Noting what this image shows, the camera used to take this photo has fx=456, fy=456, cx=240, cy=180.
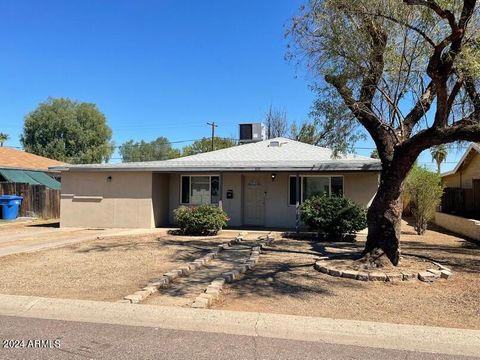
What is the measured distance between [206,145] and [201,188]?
29.7 meters

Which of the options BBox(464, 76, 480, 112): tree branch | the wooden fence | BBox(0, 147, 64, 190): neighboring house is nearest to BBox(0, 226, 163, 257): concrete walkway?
the wooden fence

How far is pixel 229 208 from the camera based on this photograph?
1936 centimetres

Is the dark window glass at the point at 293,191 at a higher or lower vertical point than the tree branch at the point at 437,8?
lower

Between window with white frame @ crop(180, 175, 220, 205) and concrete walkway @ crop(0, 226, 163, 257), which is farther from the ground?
window with white frame @ crop(180, 175, 220, 205)

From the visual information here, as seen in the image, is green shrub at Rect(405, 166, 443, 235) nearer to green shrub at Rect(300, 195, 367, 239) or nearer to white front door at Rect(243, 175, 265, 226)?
green shrub at Rect(300, 195, 367, 239)

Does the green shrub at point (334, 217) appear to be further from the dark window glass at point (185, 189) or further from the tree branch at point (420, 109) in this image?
the dark window glass at point (185, 189)

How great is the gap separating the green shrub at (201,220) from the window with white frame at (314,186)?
3749mm

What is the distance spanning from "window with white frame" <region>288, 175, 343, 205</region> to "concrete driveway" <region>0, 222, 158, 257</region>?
5795 mm

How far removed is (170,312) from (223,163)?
487 inches

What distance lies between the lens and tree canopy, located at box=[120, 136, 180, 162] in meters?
64.2

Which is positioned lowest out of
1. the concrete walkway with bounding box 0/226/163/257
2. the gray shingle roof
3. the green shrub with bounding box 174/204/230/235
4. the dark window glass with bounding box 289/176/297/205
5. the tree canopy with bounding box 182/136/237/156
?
the concrete walkway with bounding box 0/226/163/257

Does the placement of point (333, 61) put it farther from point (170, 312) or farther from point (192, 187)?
point (192, 187)

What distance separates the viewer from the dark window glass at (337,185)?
59.0 feet

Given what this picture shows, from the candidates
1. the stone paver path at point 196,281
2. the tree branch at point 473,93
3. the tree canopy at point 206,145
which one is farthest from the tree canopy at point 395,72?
the tree canopy at point 206,145
